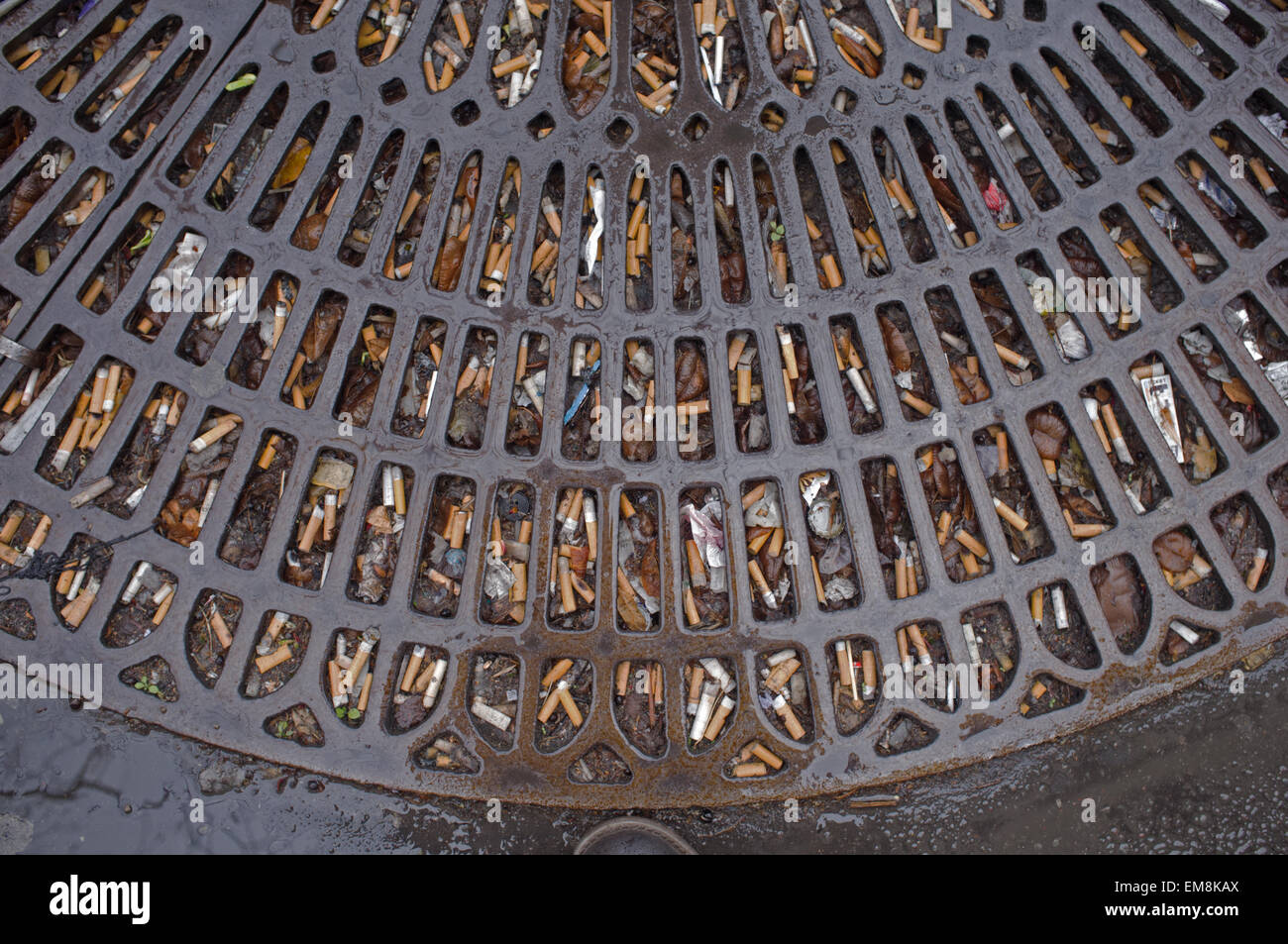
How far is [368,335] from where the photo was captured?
2.11 meters

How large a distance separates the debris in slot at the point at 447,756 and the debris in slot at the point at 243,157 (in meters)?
1.45

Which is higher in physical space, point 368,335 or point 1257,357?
point 368,335

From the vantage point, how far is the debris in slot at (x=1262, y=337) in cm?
210

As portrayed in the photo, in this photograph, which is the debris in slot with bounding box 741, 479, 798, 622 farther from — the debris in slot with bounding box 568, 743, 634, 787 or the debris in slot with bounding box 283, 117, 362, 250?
the debris in slot with bounding box 283, 117, 362, 250

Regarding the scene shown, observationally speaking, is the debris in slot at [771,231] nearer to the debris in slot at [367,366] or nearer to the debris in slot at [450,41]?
the debris in slot at [450,41]

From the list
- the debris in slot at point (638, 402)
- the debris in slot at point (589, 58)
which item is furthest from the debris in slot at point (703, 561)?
the debris in slot at point (589, 58)

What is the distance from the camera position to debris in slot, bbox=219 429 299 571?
82.4 inches

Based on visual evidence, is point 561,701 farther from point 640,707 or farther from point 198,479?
point 198,479

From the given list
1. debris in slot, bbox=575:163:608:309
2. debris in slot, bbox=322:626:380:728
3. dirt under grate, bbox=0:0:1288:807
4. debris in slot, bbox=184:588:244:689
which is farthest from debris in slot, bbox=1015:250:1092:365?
debris in slot, bbox=184:588:244:689

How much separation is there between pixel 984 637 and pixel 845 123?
4.33ft

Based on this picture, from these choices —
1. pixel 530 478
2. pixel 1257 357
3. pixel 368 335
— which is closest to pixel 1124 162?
pixel 1257 357

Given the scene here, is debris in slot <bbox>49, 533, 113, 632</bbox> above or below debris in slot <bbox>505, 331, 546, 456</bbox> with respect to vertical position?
below

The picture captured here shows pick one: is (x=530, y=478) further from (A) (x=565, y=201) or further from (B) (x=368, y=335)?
(A) (x=565, y=201)

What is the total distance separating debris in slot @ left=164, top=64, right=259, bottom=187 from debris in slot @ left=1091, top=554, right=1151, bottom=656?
2.44 meters
